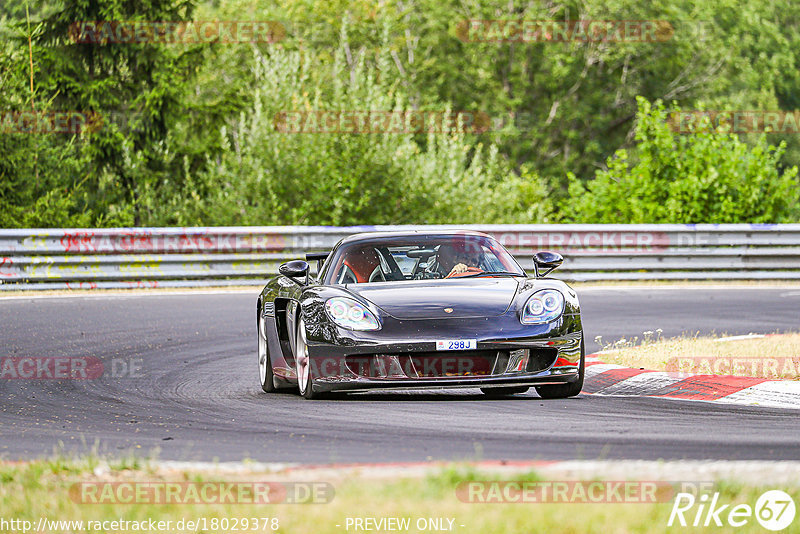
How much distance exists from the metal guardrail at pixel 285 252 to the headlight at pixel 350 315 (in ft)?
33.3

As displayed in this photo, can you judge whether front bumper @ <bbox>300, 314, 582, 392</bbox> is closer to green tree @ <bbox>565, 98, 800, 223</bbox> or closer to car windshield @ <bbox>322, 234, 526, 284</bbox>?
car windshield @ <bbox>322, 234, 526, 284</bbox>

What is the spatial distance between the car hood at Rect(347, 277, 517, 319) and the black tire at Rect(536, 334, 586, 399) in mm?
636

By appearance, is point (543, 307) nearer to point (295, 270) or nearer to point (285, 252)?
point (295, 270)

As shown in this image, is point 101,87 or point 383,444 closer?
point 383,444

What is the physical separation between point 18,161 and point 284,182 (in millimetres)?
4727

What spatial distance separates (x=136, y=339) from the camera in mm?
13062

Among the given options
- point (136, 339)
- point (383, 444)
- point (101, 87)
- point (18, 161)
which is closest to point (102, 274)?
point (18, 161)

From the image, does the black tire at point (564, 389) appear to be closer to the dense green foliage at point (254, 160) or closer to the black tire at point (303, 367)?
the black tire at point (303, 367)

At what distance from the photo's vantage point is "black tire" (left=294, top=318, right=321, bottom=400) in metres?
8.44

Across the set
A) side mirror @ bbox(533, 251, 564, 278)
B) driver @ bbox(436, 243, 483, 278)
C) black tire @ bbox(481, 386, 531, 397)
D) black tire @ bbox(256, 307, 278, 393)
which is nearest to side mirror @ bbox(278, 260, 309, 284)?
black tire @ bbox(256, 307, 278, 393)

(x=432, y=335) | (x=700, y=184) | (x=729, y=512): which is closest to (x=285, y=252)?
(x=700, y=184)

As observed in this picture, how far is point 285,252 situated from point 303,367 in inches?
460

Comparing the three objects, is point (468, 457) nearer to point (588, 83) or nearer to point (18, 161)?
point (18, 161)

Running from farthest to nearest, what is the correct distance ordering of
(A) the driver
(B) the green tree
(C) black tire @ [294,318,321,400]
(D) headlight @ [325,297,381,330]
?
(B) the green tree < (A) the driver < (C) black tire @ [294,318,321,400] < (D) headlight @ [325,297,381,330]
